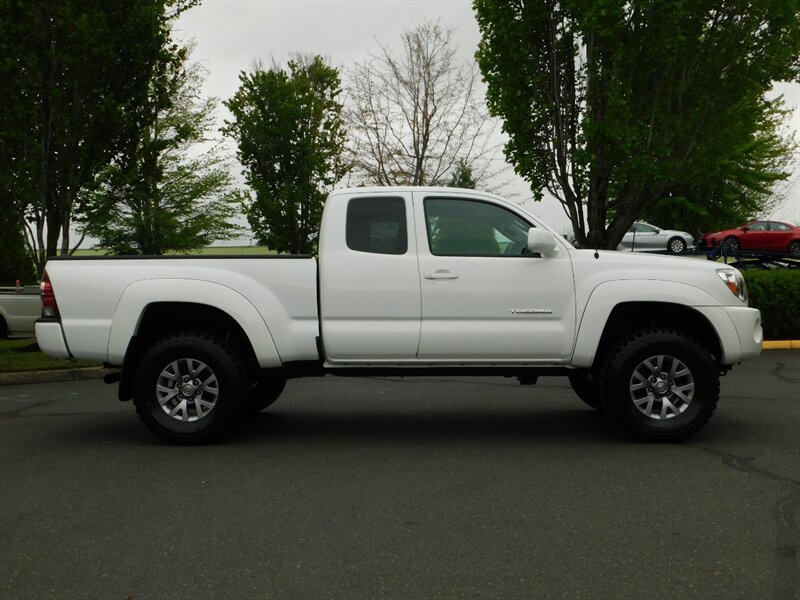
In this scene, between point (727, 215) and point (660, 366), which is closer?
point (660, 366)

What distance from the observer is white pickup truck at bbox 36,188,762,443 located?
716 cm

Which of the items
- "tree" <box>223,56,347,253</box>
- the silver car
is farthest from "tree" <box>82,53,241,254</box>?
the silver car

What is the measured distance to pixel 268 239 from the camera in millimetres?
29984

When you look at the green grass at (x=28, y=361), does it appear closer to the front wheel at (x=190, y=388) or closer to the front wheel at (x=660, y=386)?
the front wheel at (x=190, y=388)

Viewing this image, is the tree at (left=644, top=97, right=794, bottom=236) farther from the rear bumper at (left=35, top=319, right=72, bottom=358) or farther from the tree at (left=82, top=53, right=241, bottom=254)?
the rear bumper at (left=35, top=319, right=72, bottom=358)

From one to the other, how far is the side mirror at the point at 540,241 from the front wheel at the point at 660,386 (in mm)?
1032

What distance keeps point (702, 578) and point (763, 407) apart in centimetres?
529

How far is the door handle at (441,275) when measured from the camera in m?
7.17

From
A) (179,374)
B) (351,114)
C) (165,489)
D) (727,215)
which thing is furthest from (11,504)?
(727,215)

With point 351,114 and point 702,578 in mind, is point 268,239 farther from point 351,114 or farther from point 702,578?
point 702,578

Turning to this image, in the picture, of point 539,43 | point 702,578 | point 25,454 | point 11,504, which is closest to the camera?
point 702,578

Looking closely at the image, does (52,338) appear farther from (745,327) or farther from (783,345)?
(783,345)

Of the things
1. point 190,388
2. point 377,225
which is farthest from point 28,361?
point 377,225

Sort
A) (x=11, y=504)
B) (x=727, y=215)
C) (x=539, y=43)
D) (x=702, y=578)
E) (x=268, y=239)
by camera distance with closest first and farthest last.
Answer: (x=702, y=578)
(x=11, y=504)
(x=539, y=43)
(x=268, y=239)
(x=727, y=215)
